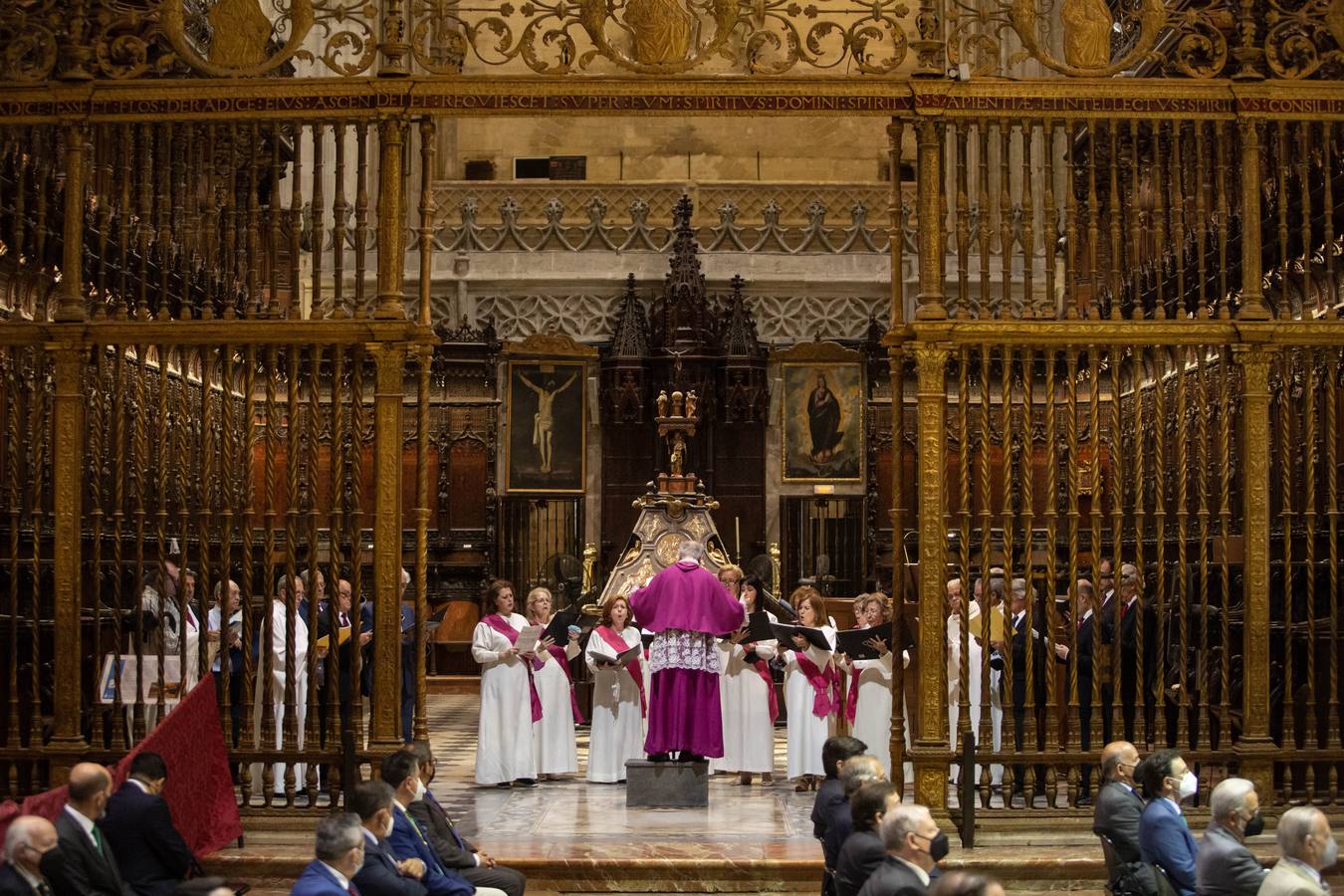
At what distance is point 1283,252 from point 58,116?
6671 millimetres

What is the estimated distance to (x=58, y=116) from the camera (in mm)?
9055

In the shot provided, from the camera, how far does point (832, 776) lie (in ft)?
24.0

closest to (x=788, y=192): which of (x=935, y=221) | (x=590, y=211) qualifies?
(x=590, y=211)

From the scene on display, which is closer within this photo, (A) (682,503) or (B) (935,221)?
(B) (935,221)

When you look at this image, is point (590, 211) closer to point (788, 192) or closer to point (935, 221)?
point (788, 192)

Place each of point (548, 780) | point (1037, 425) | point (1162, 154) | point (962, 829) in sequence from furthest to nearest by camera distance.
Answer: point (1037, 425) → point (1162, 154) → point (548, 780) → point (962, 829)

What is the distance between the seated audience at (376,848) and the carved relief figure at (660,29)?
14.7 ft

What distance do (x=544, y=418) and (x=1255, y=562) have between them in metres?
12.9

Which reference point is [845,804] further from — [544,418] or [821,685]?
[544,418]

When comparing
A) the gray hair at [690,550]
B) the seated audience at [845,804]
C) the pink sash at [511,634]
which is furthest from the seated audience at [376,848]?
the gray hair at [690,550]

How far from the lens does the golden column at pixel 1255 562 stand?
28.9 ft

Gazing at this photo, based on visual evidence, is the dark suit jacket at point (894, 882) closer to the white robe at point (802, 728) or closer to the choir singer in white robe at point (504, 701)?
the white robe at point (802, 728)

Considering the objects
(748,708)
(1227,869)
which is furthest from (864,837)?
(748,708)

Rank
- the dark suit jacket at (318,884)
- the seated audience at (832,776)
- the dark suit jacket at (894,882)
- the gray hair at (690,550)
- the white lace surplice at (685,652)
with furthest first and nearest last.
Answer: the gray hair at (690,550) → the white lace surplice at (685,652) → the seated audience at (832,776) → the dark suit jacket at (318,884) → the dark suit jacket at (894,882)
